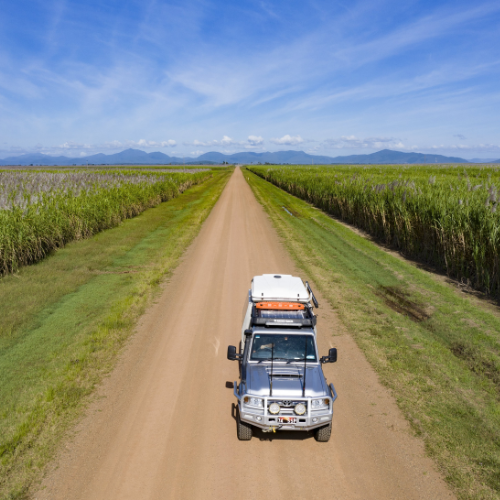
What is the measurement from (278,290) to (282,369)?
177cm

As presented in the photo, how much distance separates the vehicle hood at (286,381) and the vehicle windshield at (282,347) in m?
0.18

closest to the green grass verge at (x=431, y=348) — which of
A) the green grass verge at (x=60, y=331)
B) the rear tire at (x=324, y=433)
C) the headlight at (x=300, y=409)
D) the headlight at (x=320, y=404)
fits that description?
the rear tire at (x=324, y=433)

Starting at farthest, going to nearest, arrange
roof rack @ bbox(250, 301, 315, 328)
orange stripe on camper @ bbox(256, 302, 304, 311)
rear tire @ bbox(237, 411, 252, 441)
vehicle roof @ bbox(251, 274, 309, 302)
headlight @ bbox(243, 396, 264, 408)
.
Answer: vehicle roof @ bbox(251, 274, 309, 302), orange stripe on camper @ bbox(256, 302, 304, 311), roof rack @ bbox(250, 301, 315, 328), rear tire @ bbox(237, 411, 252, 441), headlight @ bbox(243, 396, 264, 408)

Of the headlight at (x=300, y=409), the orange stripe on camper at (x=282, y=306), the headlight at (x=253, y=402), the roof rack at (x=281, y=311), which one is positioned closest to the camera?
the headlight at (x=300, y=409)

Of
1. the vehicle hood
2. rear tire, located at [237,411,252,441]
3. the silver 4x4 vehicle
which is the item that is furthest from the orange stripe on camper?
rear tire, located at [237,411,252,441]

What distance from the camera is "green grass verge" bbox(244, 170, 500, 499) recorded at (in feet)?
18.9

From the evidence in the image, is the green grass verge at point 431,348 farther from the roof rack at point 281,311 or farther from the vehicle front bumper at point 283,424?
the roof rack at point 281,311

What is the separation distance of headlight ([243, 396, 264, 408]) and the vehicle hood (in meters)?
0.09

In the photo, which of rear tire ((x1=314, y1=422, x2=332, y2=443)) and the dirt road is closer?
the dirt road

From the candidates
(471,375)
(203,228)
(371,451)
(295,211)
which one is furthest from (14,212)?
(295,211)

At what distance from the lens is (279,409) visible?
224 inches

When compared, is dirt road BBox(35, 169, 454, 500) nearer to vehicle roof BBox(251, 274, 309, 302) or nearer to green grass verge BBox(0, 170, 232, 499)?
green grass verge BBox(0, 170, 232, 499)

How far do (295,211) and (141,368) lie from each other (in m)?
25.4

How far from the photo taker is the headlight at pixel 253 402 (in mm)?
5746
